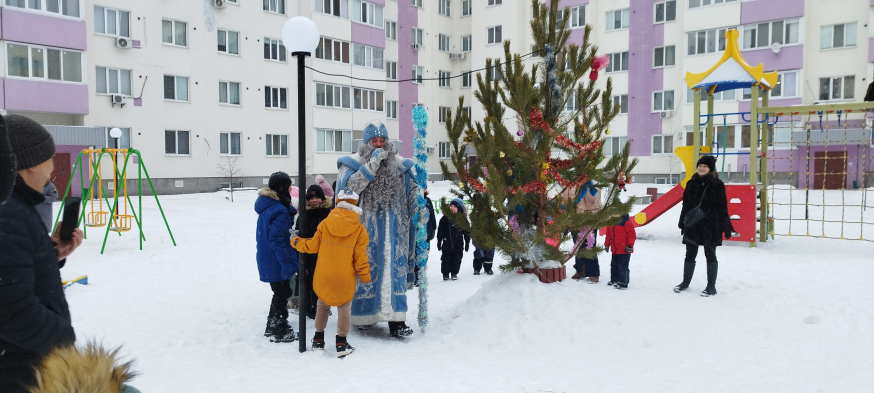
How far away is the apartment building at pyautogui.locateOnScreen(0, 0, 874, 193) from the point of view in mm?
22688

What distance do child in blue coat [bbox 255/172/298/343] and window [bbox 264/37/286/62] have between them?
82.5ft

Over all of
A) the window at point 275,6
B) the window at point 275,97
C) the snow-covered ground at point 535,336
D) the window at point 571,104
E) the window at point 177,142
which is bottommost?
the snow-covered ground at point 535,336

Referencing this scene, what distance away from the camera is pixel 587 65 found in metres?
6.17

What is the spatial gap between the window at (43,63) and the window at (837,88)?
32.2 m

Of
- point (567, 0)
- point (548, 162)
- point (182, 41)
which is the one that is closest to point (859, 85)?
point (567, 0)

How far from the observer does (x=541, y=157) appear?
Answer: 5859 millimetres

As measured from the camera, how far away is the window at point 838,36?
27266 millimetres

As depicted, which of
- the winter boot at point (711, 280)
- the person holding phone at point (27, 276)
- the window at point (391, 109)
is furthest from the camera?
the window at point (391, 109)

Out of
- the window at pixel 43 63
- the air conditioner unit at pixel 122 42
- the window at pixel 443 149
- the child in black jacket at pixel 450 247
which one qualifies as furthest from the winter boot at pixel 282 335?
the window at pixel 443 149

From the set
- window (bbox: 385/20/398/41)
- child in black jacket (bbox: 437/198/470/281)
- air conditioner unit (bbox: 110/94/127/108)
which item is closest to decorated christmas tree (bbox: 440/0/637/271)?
child in black jacket (bbox: 437/198/470/281)

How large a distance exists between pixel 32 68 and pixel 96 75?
93.2 inches

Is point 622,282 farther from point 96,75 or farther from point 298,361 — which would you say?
point 96,75

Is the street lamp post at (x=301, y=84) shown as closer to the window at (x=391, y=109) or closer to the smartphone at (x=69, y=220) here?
the smartphone at (x=69, y=220)

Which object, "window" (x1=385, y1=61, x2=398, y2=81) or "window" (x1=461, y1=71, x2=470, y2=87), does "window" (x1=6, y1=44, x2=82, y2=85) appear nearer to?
"window" (x1=385, y1=61, x2=398, y2=81)
